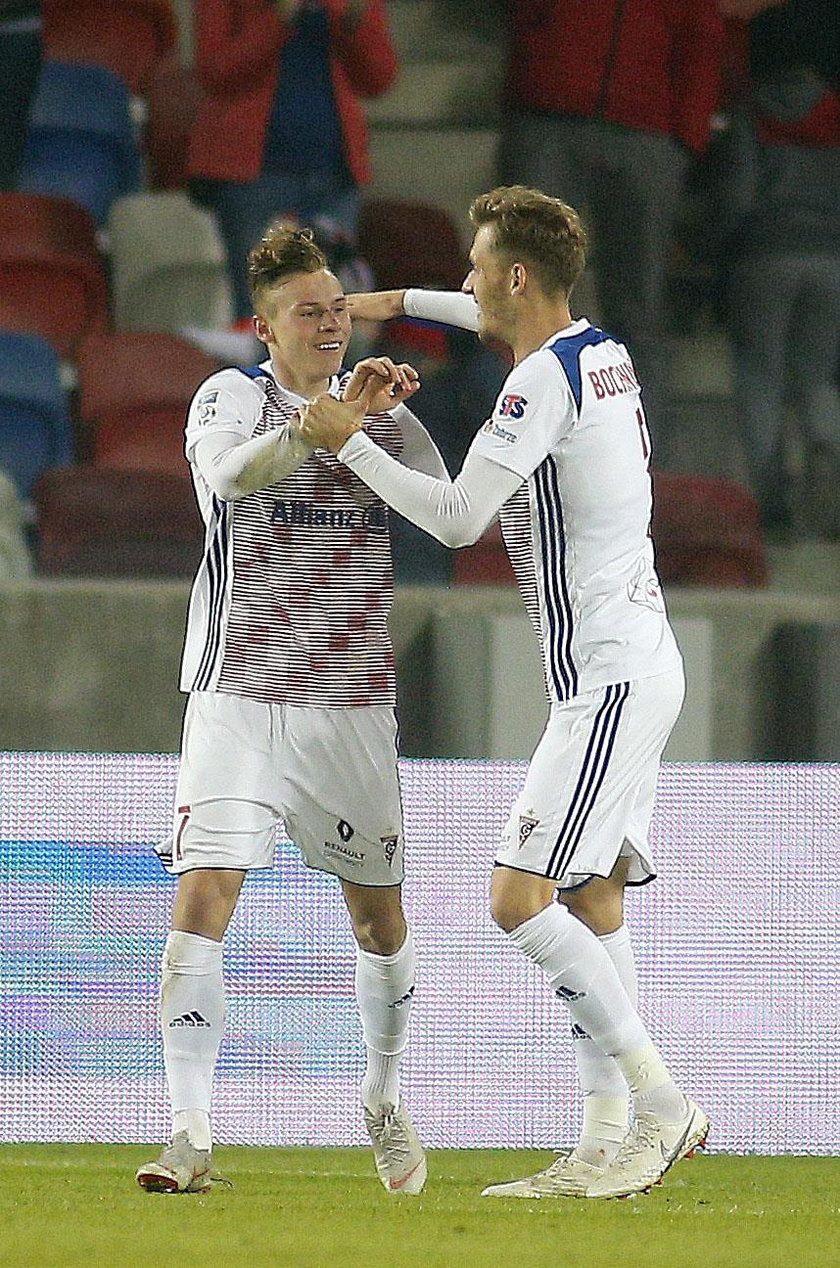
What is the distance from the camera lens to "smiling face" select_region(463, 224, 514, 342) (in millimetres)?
3982

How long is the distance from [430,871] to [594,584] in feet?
4.36

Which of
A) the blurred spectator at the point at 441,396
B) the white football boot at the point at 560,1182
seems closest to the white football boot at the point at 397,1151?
the white football boot at the point at 560,1182

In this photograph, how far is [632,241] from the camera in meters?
8.23

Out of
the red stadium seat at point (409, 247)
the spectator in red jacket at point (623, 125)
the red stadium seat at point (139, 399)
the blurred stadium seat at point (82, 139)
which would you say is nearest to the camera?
the red stadium seat at point (139, 399)

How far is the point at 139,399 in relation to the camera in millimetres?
7918

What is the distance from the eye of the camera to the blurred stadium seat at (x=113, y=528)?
7.41 m

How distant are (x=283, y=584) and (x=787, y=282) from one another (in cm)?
468

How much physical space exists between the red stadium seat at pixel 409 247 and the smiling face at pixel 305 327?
4115 mm

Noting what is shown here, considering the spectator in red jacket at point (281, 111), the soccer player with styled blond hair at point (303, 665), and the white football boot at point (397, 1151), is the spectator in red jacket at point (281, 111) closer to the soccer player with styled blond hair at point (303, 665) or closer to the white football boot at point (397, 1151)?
the soccer player with styled blond hair at point (303, 665)

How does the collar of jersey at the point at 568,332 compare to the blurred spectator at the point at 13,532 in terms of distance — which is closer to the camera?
the collar of jersey at the point at 568,332

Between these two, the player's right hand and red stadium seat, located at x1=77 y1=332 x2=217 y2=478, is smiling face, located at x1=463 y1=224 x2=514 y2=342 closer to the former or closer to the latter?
the player's right hand

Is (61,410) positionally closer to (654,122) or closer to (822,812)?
(654,122)

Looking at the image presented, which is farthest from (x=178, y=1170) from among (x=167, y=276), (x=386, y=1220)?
(x=167, y=276)

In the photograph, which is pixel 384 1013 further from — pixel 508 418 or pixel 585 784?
pixel 508 418
